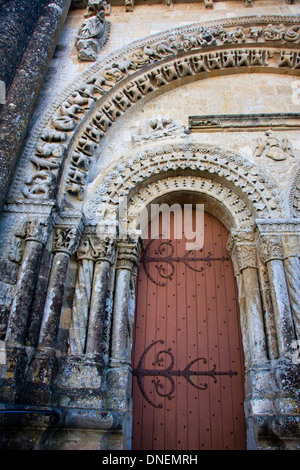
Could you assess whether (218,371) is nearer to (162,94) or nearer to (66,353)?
(66,353)

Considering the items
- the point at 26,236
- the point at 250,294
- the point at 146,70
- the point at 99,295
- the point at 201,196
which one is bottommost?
the point at 99,295

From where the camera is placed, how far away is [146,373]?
13.6ft

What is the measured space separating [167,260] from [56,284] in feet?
5.31

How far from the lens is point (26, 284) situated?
146 inches

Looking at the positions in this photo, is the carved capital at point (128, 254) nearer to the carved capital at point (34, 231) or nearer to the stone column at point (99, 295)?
the stone column at point (99, 295)

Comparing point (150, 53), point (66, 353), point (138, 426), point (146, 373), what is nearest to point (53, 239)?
point (66, 353)

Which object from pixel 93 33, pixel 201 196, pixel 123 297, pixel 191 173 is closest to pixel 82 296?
pixel 123 297

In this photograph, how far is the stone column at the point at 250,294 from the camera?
3.89 meters

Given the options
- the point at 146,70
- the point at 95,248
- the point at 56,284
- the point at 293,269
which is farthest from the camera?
the point at 146,70

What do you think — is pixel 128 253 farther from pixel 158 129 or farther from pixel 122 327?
pixel 158 129

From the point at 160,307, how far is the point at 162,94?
355 cm

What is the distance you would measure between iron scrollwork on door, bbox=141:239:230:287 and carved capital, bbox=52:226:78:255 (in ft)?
3.64

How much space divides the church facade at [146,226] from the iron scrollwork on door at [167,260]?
0.9 inches

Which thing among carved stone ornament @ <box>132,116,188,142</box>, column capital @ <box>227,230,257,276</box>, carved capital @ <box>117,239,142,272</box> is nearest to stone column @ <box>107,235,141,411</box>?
Result: carved capital @ <box>117,239,142,272</box>
